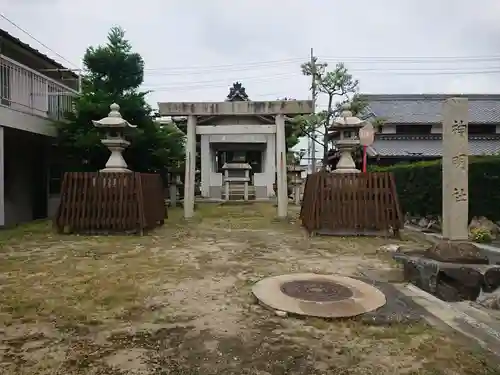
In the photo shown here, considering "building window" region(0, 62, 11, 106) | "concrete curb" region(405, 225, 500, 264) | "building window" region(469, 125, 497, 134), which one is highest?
"building window" region(469, 125, 497, 134)

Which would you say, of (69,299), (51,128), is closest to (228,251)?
(69,299)

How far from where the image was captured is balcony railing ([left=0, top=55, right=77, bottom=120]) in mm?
10188

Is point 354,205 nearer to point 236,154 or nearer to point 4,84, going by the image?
point 4,84

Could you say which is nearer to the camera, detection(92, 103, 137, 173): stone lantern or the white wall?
detection(92, 103, 137, 173): stone lantern

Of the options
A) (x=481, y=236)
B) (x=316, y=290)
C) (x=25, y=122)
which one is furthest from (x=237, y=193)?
(x=316, y=290)

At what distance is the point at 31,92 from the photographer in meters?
11.4

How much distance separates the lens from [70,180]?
9.05 meters

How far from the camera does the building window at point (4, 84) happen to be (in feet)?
32.5

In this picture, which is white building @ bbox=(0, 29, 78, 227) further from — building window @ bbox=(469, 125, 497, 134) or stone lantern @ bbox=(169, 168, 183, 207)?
building window @ bbox=(469, 125, 497, 134)

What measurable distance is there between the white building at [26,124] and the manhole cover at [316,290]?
8.14m

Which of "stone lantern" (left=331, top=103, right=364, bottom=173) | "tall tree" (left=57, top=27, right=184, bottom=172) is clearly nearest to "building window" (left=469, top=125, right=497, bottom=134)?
"stone lantern" (left=331, top=103, right=364, bottom=173)

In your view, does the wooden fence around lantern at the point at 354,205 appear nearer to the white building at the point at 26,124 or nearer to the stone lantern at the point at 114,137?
the stone lantern at the point at 114,137

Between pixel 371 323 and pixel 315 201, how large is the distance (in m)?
5.57

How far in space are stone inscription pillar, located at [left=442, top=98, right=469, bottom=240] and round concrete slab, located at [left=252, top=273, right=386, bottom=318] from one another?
5.38ft
